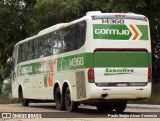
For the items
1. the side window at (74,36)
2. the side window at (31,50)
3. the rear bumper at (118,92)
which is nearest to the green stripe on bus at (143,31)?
the rear bumper at (118,92)

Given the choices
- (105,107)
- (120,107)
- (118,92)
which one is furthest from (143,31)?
(105,107)

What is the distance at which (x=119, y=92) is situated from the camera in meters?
18.0

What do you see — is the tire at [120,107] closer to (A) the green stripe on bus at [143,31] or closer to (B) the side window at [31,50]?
(A) the green stripe on bus at [143,31]

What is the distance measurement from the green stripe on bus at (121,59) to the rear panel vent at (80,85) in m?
0.85

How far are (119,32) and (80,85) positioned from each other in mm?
2431

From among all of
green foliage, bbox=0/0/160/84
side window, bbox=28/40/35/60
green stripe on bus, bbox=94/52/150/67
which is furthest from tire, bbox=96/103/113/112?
green foliage, bbox=0/0/160/84

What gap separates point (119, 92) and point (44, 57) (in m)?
6.32

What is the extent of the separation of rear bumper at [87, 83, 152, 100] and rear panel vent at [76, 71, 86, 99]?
49 cm

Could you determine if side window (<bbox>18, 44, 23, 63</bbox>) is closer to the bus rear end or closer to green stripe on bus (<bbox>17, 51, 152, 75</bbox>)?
green stripe on bus (<bbox>17, 51, 152, 75</bbox>)

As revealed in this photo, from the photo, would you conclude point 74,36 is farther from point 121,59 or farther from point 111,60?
point 121,59

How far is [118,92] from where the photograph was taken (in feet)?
59.1

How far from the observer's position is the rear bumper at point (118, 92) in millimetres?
17859

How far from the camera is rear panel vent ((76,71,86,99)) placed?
60.3ft

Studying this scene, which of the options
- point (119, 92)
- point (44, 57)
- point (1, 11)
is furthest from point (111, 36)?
point (1, 11)
